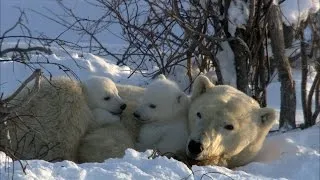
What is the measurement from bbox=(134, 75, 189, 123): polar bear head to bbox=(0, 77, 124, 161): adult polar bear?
0.22 meters

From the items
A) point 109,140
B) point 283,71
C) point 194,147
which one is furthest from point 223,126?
point 283,71

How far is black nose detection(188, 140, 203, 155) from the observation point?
5176 millimetres

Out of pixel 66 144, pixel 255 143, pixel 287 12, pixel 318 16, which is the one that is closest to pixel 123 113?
pixel 66 144

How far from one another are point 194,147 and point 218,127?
1.10 ft

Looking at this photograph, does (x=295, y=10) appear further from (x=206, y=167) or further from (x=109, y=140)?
(x=206, y=167)

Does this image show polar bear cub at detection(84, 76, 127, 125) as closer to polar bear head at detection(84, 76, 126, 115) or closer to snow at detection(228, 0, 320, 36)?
polar bear head at detection(84, 76, 126, 115)

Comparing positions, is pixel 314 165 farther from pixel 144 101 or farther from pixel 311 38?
pixel 311 38

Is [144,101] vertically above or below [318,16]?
below

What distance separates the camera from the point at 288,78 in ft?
22.8

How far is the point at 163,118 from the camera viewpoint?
5852 mm

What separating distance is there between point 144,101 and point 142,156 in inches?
63.3

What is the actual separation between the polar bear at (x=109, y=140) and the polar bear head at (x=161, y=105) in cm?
14

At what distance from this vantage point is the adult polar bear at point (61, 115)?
5.27 metres

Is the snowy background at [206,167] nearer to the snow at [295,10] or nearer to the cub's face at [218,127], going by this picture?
the snow at [295,10]
